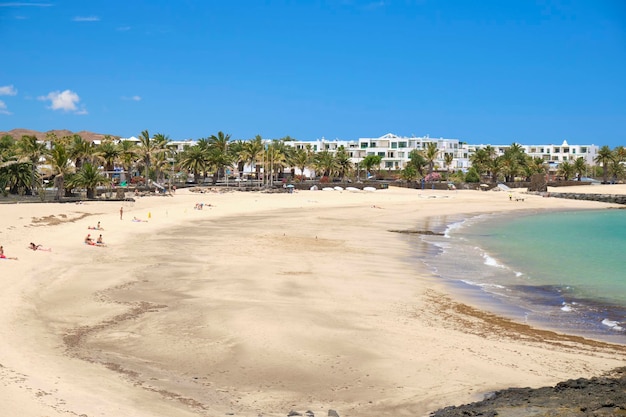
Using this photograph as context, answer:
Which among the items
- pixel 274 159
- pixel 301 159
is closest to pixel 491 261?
pixel 274 159

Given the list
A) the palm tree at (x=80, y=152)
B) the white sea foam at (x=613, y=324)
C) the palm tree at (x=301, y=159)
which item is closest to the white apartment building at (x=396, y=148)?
the palm tree at (x=301, y=159)

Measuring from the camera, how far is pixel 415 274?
75.9 ft

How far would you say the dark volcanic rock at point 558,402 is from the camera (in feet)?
26.9

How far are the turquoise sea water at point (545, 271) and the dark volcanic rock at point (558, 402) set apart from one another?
16.8ft

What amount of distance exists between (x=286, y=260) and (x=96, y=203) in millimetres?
25506

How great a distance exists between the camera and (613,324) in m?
15.9

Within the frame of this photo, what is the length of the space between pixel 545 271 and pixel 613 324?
980 centimetres

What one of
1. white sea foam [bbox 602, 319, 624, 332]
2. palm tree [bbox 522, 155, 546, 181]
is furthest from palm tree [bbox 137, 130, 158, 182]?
palm tree [bbox 522, 155, 546, 181]

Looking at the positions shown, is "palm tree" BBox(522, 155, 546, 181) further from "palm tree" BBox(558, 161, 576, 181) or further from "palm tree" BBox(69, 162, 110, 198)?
"palm tree" BBox(69, 162, 110, 198)

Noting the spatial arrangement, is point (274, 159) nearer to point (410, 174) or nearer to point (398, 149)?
point (410, 174)

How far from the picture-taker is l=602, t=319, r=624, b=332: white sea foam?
15.4 m

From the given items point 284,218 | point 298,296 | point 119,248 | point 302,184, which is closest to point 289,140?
point 302,184

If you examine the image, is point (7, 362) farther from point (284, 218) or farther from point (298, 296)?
point (284, 218)

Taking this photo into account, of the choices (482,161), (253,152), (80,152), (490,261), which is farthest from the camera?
(482,161)
